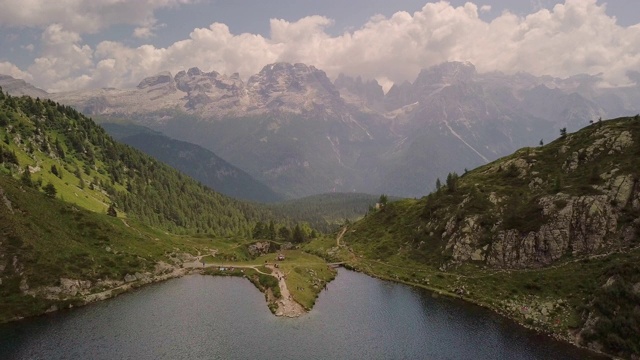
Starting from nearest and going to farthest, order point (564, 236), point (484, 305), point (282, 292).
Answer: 1. point (484, 305)
2. point (564, 236)
3. point (282, 292)

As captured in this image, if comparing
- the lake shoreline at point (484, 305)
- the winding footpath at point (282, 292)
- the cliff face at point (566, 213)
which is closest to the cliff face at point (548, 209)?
the cliff face at point (566, 213)

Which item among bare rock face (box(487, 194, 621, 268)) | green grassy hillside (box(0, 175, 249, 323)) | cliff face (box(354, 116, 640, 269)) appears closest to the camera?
green grassy hillside (box(0, 175, 249, 323))

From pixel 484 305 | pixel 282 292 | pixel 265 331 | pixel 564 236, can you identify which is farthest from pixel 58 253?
pixel 564 236

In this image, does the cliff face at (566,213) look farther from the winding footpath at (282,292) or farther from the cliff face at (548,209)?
the winding footpath at (282,292)

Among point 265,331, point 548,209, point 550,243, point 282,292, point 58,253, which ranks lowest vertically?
point 265,331

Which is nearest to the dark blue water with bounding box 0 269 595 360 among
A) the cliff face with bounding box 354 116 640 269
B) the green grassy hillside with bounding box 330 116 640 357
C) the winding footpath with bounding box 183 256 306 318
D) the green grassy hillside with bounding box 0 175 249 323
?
the winding footpath with bounding box 183 256 306 318

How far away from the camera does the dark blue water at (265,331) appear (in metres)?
97.9

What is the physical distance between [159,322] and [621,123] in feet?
600

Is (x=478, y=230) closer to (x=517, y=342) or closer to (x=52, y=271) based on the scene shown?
(x=517, y=342)

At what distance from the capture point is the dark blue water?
9794 cm

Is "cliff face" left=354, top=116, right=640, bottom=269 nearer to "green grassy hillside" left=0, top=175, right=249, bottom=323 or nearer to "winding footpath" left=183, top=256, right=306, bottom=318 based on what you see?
"winding footpath" left=183, top=256, right=306, bottom=318

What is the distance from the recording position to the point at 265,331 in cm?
11062

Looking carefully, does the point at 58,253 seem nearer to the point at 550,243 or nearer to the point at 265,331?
the point at 265,331

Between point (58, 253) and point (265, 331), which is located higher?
point (58, 253)
